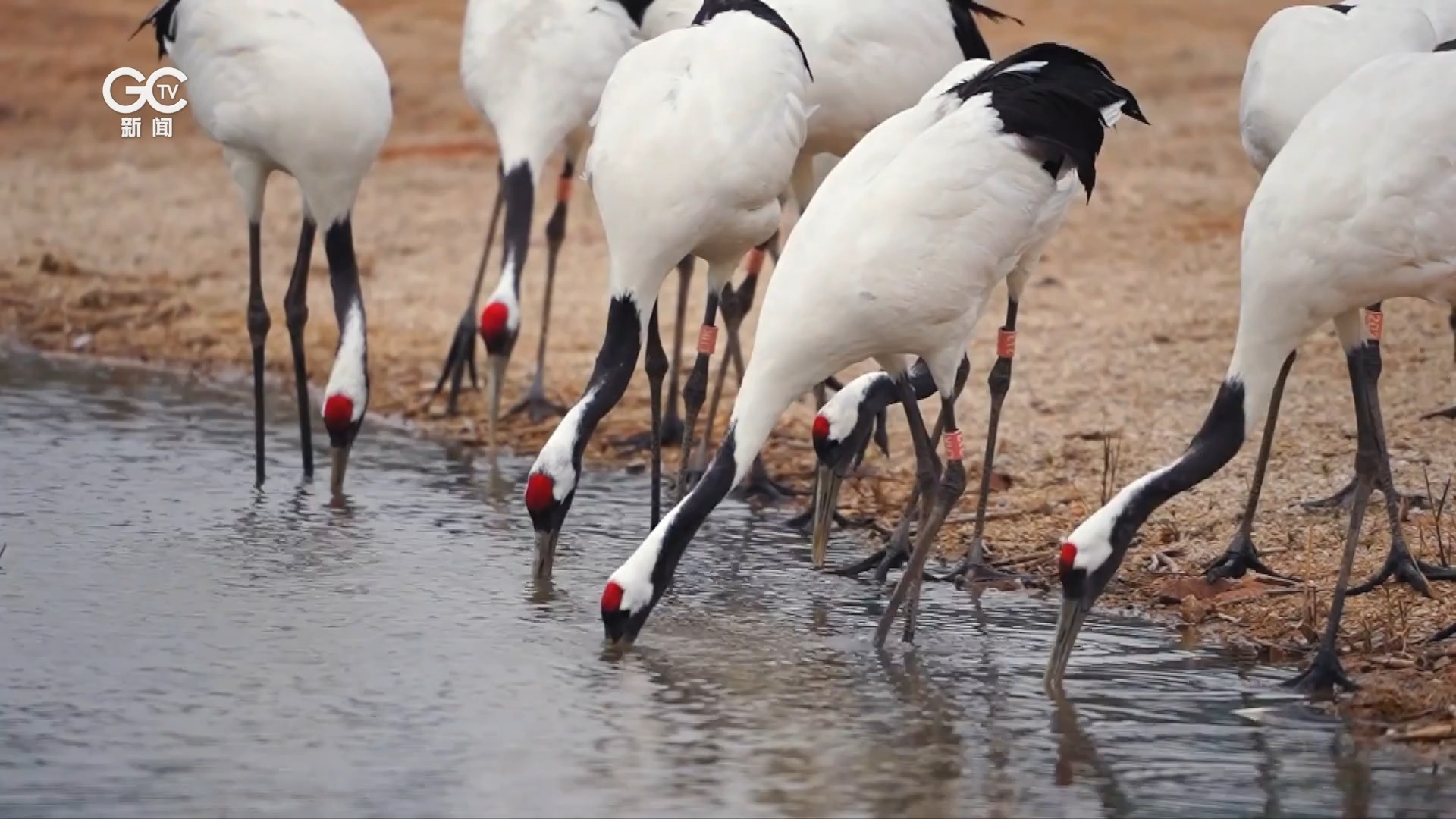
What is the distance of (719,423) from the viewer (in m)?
9.41

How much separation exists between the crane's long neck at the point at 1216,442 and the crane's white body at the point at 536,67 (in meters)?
3.48

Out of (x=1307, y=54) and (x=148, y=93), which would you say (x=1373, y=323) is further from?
(x=148, y=93)

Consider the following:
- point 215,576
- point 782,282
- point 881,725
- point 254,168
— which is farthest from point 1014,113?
point 254,168

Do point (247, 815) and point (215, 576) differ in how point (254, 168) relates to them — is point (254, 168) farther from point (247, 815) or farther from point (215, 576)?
Answer: point (247, 815)

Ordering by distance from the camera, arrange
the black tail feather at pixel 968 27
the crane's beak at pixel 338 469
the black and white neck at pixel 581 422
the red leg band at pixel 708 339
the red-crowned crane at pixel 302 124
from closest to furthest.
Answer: the black and white neck at pixel 581 422 < the red leg band at pixel 708 339 < the crane's beak at pixel 338 469 < the red-crowned crane at pixel 302 124 < the black tail feather at pixel 968 27

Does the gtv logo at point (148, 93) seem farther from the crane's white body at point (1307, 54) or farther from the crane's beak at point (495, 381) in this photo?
the crane's white body at point (1307, 54)

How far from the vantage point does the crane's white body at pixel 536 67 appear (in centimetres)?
898

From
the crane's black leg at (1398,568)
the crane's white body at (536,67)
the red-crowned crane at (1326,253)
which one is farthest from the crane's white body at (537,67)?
the crane's black leg at (1398,568)

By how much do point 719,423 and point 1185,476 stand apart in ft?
11.5

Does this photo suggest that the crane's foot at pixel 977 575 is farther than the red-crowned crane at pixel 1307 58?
No

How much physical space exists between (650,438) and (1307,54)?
296cm

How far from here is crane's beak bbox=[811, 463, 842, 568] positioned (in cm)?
729

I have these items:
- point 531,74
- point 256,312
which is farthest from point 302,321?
point 531,74

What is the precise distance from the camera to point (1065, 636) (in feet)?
19.6
